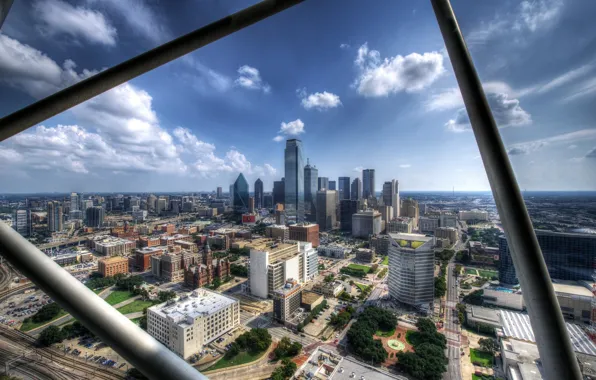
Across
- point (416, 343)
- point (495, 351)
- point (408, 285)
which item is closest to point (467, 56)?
point (416, 343)

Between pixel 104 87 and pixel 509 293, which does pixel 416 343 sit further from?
pixel 104 87

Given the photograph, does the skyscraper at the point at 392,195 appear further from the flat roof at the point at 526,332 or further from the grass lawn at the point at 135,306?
the grass lawn at the point at 135,306

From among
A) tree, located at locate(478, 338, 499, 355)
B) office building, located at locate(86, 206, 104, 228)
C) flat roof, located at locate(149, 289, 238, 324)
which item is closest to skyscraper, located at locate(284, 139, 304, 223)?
office building, located at locate(86, 206, 104, 228)

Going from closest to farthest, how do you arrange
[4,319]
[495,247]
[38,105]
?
[38,105] → [4,319] → [495,247]

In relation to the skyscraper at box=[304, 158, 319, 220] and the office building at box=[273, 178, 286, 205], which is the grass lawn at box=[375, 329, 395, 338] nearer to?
the skyscraper at box=[304, 158, 319, 220]

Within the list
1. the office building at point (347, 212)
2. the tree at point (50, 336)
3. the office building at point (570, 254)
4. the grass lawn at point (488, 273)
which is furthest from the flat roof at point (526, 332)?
the office building at point (347, 212)

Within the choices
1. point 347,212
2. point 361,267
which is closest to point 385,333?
point 361,267
